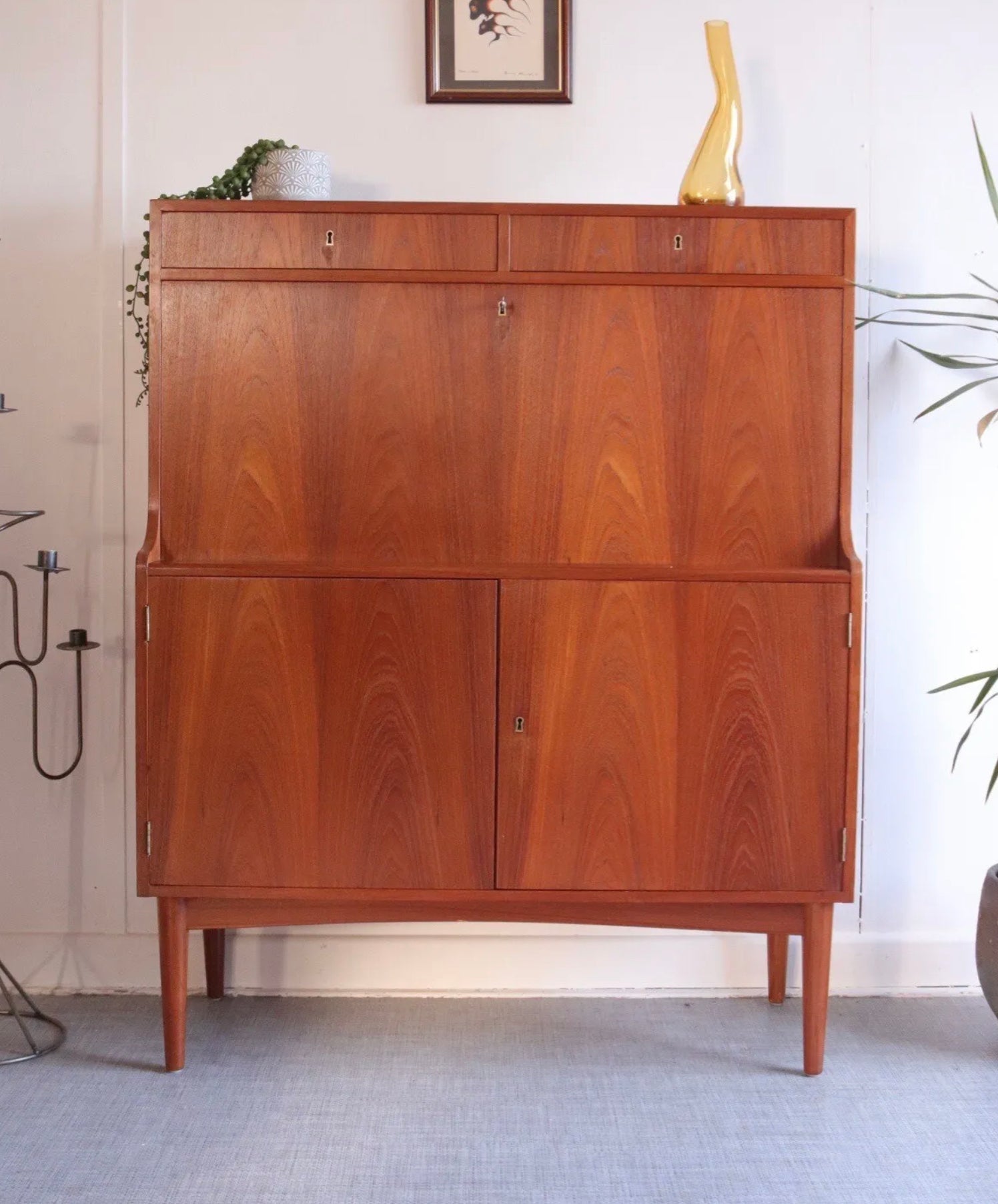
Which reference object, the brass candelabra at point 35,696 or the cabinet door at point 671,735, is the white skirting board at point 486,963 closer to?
the brass candelabra at point 35,696

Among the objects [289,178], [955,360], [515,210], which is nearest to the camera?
[515,210]

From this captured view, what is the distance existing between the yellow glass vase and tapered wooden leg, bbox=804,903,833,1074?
4.45 feet

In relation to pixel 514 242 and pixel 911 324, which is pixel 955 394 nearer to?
pixel 911 324

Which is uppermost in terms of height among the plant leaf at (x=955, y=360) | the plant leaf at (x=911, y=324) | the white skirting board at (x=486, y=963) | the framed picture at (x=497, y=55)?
the framed picture at (x=497, y=55)

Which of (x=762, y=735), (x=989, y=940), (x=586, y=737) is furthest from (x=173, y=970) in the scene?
(x=989, y=940)

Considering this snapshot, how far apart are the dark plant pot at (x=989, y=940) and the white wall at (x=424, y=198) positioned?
0.85ft

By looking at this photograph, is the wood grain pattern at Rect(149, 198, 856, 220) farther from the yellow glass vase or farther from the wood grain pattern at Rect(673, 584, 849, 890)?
the wood grain pattern at Rect(673, 584, 849, 890)

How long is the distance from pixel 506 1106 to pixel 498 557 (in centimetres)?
100

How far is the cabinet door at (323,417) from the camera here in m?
2.09

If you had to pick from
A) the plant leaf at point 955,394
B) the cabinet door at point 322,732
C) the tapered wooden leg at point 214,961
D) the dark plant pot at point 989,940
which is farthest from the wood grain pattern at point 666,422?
the tapered wooden leg at point 214,961

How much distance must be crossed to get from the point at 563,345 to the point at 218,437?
65 centimetres

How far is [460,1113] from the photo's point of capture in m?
2.05

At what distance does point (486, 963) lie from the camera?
257 cm
